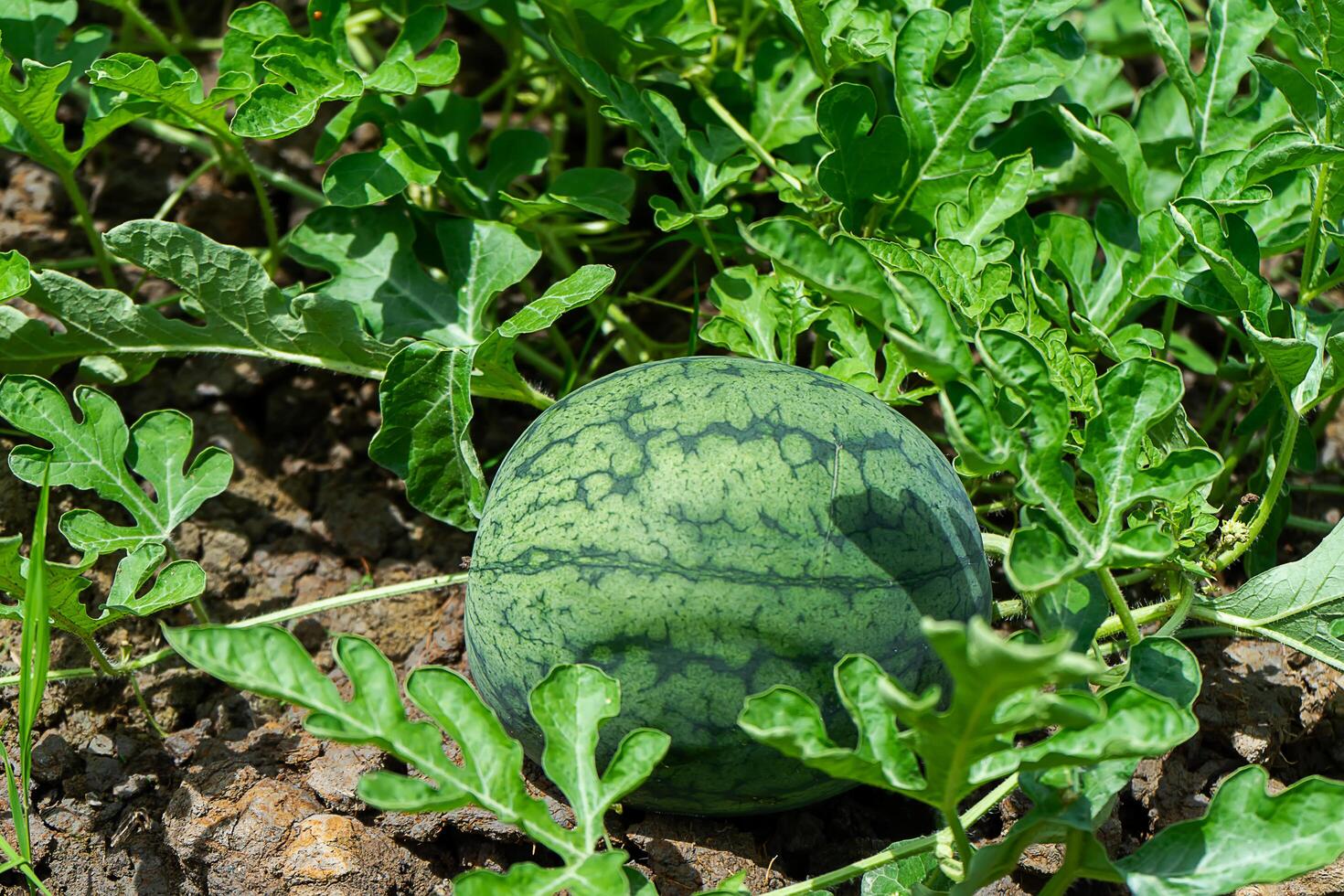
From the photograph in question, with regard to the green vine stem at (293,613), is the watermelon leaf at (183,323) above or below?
above

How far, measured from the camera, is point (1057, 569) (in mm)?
1761

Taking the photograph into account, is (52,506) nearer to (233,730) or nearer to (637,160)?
(233,730)

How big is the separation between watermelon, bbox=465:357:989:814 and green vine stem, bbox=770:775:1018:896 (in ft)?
0.50

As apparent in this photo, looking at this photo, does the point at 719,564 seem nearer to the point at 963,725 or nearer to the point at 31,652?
the point at 963,725

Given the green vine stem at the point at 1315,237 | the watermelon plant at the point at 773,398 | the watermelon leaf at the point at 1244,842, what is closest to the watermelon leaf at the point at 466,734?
the watermelon plant at the point at 773,398

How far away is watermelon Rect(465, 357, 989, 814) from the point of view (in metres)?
1.91

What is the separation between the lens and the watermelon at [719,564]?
1906 millimetres

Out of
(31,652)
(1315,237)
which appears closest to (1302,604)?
(1315,237)

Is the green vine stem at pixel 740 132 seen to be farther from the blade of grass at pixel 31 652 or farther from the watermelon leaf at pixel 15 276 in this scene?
the blade of grass at pixel 31 652

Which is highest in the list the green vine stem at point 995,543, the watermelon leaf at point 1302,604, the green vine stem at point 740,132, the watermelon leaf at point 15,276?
the green vine stem at point 740,132

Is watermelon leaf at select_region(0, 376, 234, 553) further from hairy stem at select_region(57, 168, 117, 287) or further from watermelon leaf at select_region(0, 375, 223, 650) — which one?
hairy stem at select_region(57, 168, 117, 287)

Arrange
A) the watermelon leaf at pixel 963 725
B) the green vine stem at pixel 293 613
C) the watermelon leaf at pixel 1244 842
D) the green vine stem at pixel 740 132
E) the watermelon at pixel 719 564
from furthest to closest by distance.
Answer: the green vine stem at pixel 740 132
the green vine stem at pixel 293 613
the watermelon at pixel 719 564
the watermelon leaf at pixel 1244 842
the watermelon leaf at pixel 963 725

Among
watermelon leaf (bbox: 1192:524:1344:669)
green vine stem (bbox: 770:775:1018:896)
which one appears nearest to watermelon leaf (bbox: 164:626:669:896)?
green vine stem (bbox: 770:775:1018:896)

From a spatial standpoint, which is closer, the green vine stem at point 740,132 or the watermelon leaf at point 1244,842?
the watermelon leaf at point 1244,842
